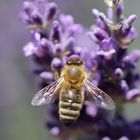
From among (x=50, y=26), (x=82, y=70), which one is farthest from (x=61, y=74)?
(x=50, y=26)

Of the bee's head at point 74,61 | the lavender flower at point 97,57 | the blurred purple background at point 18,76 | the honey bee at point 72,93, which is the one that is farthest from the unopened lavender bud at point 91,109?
the blurred purple background at point 18,76

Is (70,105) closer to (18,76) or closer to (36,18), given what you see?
(36,18)

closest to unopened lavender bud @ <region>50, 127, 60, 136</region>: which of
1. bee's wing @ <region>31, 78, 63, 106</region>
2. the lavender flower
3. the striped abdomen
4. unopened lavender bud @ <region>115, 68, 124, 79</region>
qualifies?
the lavender flower

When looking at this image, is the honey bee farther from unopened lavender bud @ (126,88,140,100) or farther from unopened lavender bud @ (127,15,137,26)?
unopened lavender bud @ (127,15,137,26)

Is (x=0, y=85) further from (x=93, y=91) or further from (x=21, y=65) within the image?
(x=93, y=91)

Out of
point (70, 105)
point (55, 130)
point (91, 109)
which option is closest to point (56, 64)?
point (70, 105)

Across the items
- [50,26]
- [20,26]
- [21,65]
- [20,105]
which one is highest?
[20,26]
